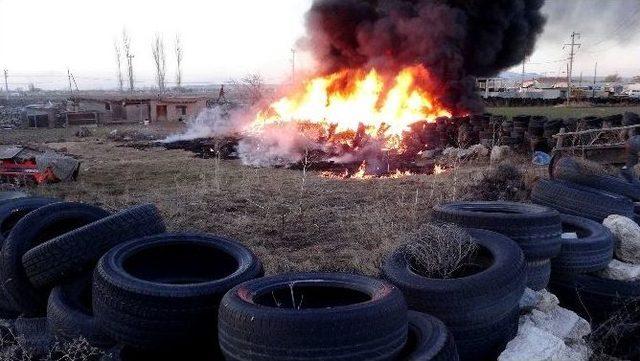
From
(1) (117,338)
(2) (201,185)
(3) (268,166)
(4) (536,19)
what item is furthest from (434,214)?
(4) (536,19)

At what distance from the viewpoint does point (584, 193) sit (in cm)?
748

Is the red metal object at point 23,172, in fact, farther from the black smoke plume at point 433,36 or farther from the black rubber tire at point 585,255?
the black smoke plume at point 433,36

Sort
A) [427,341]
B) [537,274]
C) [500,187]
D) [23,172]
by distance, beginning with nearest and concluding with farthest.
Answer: [427,341]
[537,274]
[500,187]
[23,172]

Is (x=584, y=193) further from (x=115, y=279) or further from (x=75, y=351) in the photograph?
(x=75, y=351)

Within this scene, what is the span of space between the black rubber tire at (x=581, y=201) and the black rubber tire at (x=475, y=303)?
10.6 feet

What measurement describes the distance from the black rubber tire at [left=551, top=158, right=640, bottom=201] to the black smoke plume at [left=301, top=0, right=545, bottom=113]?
1662cm

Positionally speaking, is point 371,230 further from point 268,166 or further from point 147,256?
point 268,166

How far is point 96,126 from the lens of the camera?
3525cm

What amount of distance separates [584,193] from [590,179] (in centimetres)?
67

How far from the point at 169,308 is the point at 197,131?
23.6 metres

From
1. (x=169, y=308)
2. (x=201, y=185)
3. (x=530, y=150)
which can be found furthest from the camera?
(x=530, y=150)

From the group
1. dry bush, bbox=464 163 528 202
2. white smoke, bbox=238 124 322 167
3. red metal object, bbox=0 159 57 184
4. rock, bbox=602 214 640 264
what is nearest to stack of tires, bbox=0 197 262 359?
rock, bbox=602 214 640 264

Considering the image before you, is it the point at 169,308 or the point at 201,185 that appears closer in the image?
the point at 169,308

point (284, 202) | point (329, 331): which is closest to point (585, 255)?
point (329, 331)
